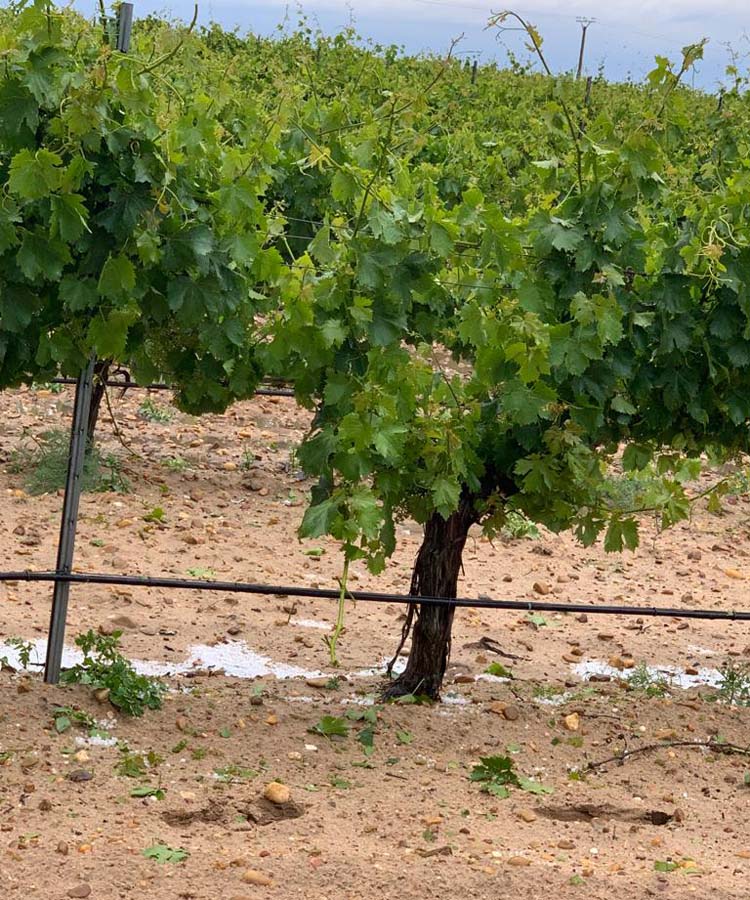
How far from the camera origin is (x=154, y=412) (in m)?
9.21

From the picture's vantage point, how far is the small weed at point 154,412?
360 inches

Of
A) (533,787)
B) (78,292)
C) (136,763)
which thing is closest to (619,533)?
(533,787)

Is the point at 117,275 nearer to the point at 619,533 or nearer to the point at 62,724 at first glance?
the point at 62,724

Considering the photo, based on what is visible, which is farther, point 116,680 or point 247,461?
point 247,461

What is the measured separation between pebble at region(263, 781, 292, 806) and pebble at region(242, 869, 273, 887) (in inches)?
20.8

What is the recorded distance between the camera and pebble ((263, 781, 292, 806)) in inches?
160

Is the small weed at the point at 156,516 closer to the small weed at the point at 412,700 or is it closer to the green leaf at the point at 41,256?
the small weed at the point at 412,700

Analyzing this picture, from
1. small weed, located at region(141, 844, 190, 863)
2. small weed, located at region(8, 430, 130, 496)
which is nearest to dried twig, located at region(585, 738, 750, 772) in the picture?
small weed, located at region(141, 844, 190, 863)

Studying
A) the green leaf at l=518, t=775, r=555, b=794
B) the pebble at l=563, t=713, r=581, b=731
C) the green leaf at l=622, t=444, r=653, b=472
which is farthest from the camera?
the pebble at l=563, t=713, r=581, b=731

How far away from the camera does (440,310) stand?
4.26 metres

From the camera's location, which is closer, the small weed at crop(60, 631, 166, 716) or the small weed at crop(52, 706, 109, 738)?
the small weed at crop(52, 706, 109, 738)

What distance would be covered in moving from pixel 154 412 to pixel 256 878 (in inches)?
235

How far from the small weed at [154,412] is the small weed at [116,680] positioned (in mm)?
4312

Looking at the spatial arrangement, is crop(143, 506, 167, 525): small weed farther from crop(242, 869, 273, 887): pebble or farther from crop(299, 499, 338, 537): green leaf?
crop(242, 869, 273, 887): pebble
